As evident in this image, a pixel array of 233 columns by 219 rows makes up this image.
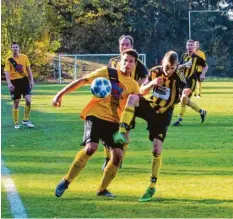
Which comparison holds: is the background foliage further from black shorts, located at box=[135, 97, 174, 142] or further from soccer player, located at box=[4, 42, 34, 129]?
black shorts, located at box=[135, 97, 174, 142]

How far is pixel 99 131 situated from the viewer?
8.69 meters

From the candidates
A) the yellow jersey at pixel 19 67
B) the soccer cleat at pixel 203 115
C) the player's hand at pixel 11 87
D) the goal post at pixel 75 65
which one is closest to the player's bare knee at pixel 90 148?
the player's hand at pixel 11 87

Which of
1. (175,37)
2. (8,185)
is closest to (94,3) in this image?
(175,37)

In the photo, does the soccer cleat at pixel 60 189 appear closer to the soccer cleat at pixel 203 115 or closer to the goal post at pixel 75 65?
the soccer cleat at pixel 203 115

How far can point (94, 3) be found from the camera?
63406 mm

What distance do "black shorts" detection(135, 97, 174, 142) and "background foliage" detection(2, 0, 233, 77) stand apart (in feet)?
160

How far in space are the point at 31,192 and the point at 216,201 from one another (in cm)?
216

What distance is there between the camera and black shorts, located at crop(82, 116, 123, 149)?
8.65m

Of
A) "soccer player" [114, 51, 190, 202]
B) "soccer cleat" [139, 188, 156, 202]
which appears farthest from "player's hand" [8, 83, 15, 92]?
"soccer cleat" [139, 188, 156, 202]

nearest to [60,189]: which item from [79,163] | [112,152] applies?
[79,163]

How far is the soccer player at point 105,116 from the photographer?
8.63 metres

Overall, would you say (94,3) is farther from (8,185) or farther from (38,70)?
(8,185)

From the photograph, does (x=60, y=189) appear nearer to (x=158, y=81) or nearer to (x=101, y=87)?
(x=101, y=87)

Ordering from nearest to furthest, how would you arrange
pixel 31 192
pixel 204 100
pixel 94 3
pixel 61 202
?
pixel 61 202, pixel 31 192, pixel 204 100, pixel 94 3
